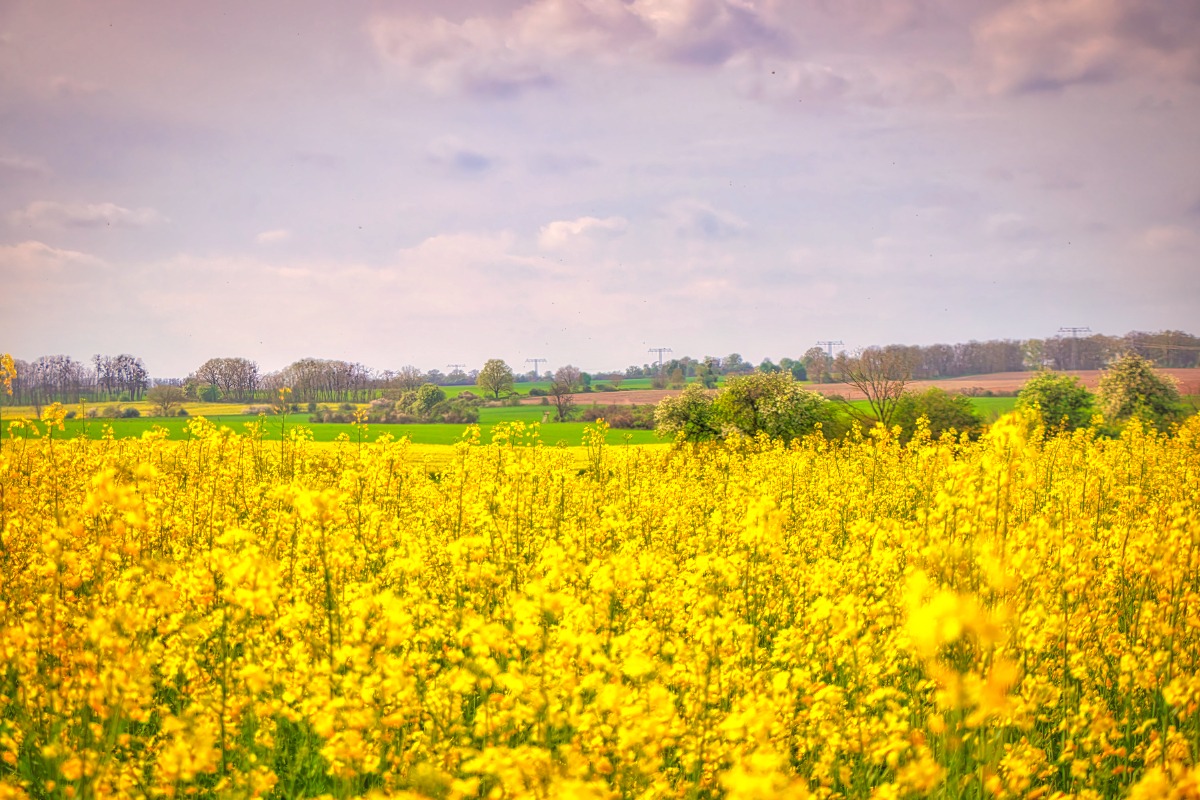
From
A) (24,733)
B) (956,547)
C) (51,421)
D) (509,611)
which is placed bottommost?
(24,733)

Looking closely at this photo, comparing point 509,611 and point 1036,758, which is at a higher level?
point 509,611

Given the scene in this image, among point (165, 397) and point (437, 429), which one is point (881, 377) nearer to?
point (437, 429)

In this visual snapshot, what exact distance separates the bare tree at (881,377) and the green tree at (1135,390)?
9.92m

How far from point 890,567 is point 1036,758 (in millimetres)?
2364

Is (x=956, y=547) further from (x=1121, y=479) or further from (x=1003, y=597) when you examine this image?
(x=1121, y=479)

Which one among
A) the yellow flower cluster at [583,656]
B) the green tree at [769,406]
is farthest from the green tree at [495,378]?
the yellow flower cluster at [583,656]

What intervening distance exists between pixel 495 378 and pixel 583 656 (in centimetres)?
4926

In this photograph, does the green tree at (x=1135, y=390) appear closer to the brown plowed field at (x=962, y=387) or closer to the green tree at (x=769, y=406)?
the brown plowed field at (x=962, y=387)

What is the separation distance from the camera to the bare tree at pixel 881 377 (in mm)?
35941

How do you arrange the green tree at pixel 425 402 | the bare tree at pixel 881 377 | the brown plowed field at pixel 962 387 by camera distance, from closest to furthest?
the bare tree at pixel 881 377
the green tree at pixel 425 402
the brown plowed field at pixel 962 387

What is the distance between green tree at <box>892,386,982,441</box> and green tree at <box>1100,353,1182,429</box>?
762 cm

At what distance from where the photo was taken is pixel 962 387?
204 ft

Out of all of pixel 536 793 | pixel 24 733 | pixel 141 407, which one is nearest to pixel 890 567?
pixel 536 793

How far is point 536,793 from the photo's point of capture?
8.55ft
